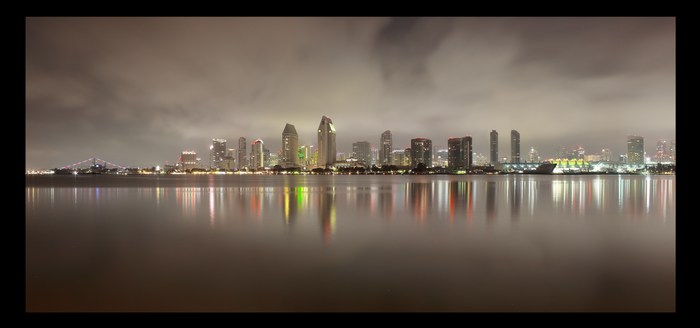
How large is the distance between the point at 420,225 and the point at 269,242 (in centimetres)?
638

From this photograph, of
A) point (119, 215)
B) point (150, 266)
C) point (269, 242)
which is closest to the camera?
point (150, 266)

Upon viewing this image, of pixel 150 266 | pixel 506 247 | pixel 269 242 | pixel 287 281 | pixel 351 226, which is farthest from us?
pixel 351 226

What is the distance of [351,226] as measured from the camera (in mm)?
12438

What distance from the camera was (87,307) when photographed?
5500 mm

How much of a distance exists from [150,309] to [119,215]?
47.9 feet

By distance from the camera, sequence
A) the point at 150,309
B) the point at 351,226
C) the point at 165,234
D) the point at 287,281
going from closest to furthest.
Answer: the point at 150,309, the point at 287,281, the point at 165,234, the point at 351,226

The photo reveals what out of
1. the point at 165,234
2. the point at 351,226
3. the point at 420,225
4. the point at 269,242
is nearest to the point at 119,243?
the point at 165,234
